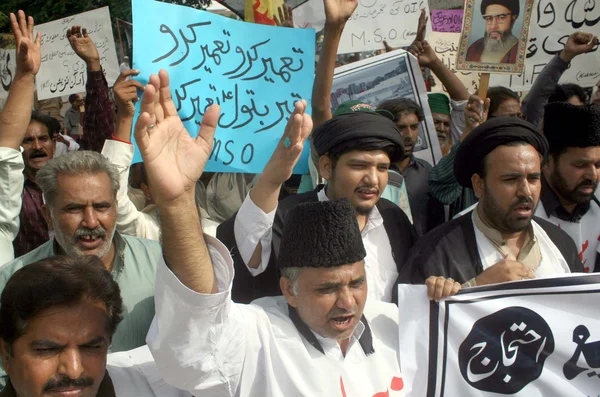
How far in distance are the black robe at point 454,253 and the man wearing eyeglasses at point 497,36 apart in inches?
82.0

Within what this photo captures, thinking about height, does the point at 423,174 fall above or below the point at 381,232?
above

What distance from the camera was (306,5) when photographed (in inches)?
229

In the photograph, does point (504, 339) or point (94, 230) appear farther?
point (94, 230)

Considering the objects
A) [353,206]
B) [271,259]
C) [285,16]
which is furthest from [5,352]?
[285,16]

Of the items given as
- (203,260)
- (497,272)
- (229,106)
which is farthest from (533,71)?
(203,260)

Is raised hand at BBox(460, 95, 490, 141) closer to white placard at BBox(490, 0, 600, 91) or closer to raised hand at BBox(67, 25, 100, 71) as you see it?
white placard at BBox(490, 0, 600, 91)

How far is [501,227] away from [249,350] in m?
1.39

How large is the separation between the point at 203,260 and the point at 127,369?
0.69 metres

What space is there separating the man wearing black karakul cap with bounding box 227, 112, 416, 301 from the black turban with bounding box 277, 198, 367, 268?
1.51ft

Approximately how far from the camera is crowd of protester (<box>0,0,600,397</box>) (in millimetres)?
2027

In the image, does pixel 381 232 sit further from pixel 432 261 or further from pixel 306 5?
pixel 306 5

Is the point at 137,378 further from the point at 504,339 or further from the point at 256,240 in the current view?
the point at 504,339

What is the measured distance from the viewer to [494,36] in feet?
16.2

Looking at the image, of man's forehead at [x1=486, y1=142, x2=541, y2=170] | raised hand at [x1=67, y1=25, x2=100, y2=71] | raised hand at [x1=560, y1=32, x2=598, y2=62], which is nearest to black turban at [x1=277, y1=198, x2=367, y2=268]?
man's forehead at [x1=486, y1=142, x2=541, y2=170]
